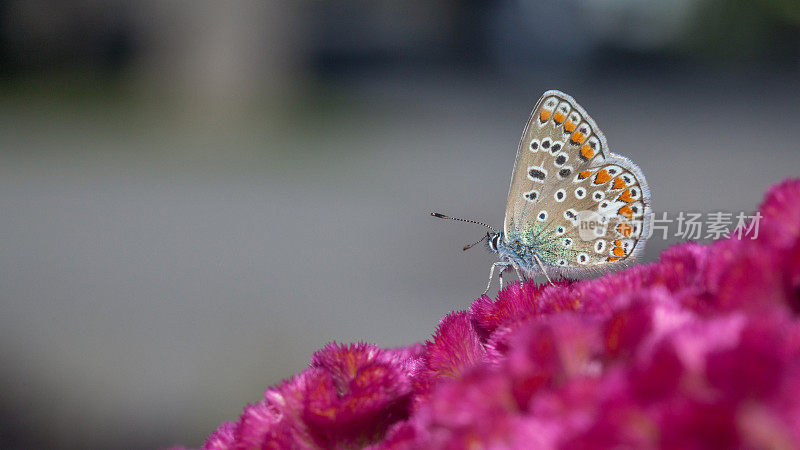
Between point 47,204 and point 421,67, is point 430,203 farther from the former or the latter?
point 421,67

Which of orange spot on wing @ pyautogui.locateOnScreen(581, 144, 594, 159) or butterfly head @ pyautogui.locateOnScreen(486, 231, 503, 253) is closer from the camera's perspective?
orange spot on wing @ pyautogui.locateOnScreen(581, 144, 594, 159)

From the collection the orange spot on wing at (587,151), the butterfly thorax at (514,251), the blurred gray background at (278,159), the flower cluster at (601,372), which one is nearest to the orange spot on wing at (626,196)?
the orange spot on wing at (587,151)

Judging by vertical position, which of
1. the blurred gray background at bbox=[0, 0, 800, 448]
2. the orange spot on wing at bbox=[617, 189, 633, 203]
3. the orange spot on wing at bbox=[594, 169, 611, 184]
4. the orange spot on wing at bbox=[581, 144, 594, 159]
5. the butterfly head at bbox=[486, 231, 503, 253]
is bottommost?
the blurred gray background at bbox=[0, 0, 800, 448]

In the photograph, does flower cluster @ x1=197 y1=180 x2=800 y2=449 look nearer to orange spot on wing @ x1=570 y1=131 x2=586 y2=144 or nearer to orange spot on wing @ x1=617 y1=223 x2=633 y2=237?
orange spot on wing @ x1=570 y1=131 x2=586 y2=144

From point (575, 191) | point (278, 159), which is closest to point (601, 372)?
point (575, 191)

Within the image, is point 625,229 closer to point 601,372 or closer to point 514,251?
point 514,251

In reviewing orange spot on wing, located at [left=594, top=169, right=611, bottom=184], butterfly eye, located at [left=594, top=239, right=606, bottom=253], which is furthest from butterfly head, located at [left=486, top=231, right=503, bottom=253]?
orange spot on wing, located at [left=594, top=169, right=611, bottom=184]
